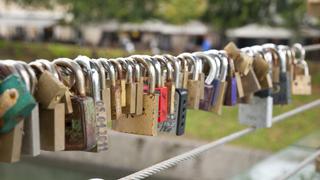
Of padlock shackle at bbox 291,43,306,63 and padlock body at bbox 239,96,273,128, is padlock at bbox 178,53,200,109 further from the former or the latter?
padlock shackle at bbox 291,43,306,63

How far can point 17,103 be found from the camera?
3.05 ft

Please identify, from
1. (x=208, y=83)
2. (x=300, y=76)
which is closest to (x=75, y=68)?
(x=208, y=83)

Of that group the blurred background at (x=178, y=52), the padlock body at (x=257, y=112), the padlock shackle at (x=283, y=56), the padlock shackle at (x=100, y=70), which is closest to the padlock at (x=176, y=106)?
the padlock shackle at (x=100, y=70)

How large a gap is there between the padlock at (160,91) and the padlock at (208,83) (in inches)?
8.2

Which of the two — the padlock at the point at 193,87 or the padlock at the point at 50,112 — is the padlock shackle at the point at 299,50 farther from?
the padlock at the point at 50,112

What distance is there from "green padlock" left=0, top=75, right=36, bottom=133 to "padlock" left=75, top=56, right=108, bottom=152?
24 cm

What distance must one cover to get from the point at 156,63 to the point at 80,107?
1.02 feet

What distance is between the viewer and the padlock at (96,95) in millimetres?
1176

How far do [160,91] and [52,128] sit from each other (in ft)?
1.21

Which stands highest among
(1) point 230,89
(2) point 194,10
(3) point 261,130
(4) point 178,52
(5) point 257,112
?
(2) point 194,10

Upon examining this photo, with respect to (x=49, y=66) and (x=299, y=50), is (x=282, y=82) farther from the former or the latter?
(x=49, y=66)

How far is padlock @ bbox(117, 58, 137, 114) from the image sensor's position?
4.24ft

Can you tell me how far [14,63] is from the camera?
1000 millimetres

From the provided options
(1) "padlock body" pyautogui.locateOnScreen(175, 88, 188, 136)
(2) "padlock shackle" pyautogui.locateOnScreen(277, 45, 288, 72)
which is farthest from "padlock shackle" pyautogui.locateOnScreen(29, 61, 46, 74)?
(2) "padlock shackle" pyautogui.locateOnScreen(277, 45, 288, 72)
